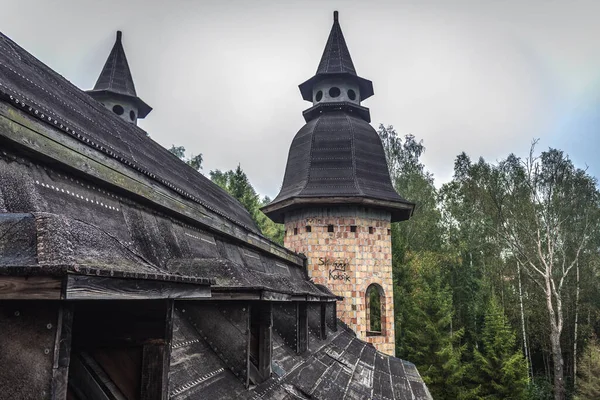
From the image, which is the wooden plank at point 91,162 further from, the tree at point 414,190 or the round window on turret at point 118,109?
the tree at point 414,190

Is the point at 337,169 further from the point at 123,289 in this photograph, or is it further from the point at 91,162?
the point at 123,289

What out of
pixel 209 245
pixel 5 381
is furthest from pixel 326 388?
pixel 5 381

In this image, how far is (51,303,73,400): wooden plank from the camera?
1.37 meters

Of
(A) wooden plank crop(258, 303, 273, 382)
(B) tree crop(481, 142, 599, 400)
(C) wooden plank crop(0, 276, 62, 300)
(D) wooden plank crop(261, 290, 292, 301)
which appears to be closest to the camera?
(C) wooden plank crop(0, 276, 62, 300)

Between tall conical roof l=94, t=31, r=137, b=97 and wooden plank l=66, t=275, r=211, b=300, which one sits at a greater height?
tall conical roof l=94, t=31, r=137, b=97

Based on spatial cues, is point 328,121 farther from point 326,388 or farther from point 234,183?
point 326,388

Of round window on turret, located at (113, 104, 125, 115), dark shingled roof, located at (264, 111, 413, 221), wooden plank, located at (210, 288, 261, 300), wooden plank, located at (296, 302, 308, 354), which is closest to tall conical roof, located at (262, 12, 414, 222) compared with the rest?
dark shingled roof, located at (264, 111, 413, 221)

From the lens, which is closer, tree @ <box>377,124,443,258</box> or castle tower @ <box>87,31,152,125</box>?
castle tower @ <box>87,31,152,125</box>

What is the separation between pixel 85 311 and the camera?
6.20ft

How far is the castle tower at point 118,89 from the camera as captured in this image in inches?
697

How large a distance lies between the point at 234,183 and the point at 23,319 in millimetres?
19350

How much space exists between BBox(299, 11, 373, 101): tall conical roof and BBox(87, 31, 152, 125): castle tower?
7.21 m

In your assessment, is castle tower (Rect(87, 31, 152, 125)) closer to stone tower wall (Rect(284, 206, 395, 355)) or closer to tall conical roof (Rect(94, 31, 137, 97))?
tall conical roof (Rect(94, 31, 137, 97))

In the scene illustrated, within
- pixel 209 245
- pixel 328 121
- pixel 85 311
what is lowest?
pixel 85 311
